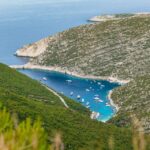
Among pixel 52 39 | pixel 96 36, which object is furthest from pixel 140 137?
pixel 52 39

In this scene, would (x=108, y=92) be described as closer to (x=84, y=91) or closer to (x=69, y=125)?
(x=84, y=91)

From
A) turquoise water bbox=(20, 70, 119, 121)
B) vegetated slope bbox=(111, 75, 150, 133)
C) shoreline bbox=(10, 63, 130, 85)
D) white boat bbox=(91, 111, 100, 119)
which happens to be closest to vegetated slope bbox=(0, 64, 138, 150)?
vegetated slope bbox=(111, 75, 150, 133)

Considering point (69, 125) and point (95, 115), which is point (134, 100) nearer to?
point (95, 115)

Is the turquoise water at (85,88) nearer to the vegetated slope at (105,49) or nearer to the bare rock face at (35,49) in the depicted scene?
the vegetated slope at (105,49)

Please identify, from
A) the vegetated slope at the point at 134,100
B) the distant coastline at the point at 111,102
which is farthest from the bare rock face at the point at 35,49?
the distant coastline at the point at 111,102

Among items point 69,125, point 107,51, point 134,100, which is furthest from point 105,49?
point 69,125

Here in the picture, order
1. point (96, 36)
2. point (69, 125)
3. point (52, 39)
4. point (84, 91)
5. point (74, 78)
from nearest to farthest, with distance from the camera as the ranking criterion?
point (69, 125) → point (84, 91) → point (74, 78) → point (96, 36) → point (52, 39)
